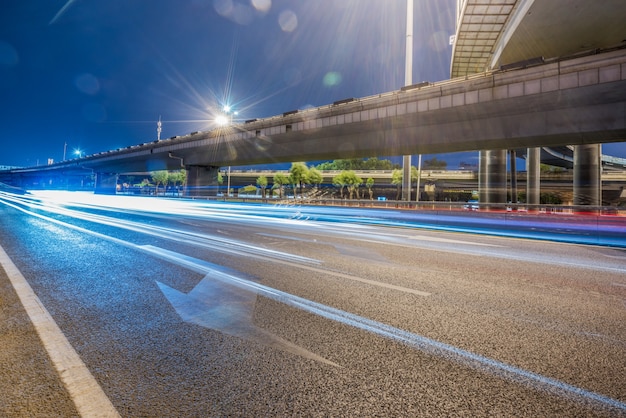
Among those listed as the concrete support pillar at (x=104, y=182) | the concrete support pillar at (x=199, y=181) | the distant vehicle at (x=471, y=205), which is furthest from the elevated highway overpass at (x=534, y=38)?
the concrete support pillar at (x=104, y=182)

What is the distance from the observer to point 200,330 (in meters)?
3.54

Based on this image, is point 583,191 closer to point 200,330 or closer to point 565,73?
point 565,73

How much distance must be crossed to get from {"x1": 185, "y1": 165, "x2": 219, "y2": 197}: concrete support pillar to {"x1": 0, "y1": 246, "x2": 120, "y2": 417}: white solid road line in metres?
42.0

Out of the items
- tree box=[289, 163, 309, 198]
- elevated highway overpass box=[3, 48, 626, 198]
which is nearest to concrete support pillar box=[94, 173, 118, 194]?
tree box=[289, 163, 309, 198]

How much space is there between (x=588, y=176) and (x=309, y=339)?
38721mm

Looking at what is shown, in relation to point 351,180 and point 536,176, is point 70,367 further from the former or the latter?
point 351,180

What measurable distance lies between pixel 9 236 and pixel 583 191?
41727 millimetres

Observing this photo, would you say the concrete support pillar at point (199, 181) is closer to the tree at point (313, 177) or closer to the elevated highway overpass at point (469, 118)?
the elevated highway overpass at point (469, 118)

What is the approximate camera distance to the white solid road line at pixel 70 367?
87.0 inches

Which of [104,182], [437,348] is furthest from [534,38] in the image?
[104,182]

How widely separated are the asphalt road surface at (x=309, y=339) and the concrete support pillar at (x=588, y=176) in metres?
30.8

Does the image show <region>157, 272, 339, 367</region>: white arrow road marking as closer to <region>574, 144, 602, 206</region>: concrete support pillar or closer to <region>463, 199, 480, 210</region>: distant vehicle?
<region>463, 199, 480, 210</region>: distant vehicle

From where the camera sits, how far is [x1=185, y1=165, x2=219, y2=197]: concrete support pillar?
147ft

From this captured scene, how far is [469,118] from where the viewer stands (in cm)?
2145
